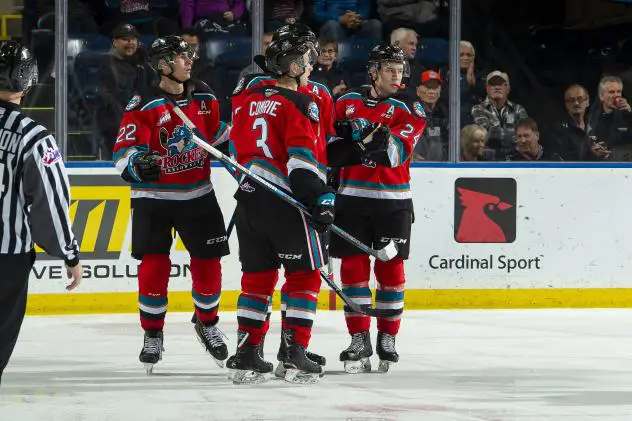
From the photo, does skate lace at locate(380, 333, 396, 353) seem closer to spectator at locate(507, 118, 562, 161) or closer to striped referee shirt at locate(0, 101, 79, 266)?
striped referee shirt at locate(0, 101, 79, 266)

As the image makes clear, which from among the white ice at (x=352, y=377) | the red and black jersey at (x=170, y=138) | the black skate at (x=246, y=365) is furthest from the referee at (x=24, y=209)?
the red and black jersey at (x=170, y=138)

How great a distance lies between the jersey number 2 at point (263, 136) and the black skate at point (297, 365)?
669mm

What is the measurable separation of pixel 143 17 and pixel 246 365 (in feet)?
11.1

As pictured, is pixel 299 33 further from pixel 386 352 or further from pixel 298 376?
pixel 386 352

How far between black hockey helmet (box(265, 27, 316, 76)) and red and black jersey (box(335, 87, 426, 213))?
593 mm

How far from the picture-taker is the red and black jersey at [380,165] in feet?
20.0

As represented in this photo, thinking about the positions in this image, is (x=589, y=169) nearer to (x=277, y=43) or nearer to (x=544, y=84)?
A: (x=544, y=84)

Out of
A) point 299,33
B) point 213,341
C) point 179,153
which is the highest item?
point 299,33

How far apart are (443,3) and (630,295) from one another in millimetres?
2014

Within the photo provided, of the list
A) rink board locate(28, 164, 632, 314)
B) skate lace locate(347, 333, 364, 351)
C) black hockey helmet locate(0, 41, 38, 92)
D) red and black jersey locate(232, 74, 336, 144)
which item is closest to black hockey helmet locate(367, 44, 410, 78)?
red and black jersey locate(232, 74, 336, 144)

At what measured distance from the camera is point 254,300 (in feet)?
18.4

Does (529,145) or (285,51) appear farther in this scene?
(529,145)

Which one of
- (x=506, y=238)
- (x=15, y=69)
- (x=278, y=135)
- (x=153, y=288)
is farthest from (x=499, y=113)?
(x=15, y=69)

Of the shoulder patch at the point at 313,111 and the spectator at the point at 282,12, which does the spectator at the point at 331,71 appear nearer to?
the spectator at the point at 282,12
